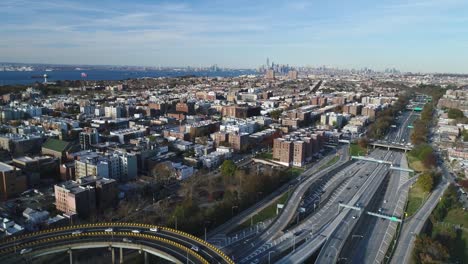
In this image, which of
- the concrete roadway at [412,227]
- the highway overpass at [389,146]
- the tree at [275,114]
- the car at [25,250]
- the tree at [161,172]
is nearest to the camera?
the car at [25,250]

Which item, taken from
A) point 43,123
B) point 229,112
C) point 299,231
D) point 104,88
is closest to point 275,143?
point 299,231

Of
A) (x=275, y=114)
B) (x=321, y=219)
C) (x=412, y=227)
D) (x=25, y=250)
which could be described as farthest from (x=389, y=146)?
(x=25, y=250)

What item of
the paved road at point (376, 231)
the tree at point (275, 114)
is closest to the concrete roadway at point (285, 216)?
the paved road at point (376, 231)

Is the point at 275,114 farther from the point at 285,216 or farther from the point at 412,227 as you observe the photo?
the point at 412,227

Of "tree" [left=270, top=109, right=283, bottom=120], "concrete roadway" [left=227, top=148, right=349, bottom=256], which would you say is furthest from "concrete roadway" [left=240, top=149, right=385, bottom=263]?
"tree" [left=270, top=109, right=283, bottom=120]

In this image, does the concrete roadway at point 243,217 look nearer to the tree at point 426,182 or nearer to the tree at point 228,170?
the tree at point 228,170

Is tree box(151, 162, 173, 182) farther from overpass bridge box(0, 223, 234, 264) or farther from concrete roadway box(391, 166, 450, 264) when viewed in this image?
concrete roadway box(391, 166, 450, 264)

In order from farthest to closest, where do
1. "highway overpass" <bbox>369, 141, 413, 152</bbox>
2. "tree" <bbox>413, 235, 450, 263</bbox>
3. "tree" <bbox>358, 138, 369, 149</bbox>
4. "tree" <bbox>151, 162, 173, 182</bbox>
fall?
"tree" <bbox>358, 138, 369, 149</bbox> → "highway overpass" <bbox>369, 141, 413, 152</bbox> → "tree" <bbox>151, 162, 173, 182</bbox> → "tree" <bbox>413, 235, 450, 263</bbox>

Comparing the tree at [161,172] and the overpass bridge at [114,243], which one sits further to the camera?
the tree at [161,172]

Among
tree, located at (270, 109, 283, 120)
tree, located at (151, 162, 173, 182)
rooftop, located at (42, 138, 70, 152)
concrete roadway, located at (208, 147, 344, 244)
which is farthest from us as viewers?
tree, located at (270, 109, 283, 120)

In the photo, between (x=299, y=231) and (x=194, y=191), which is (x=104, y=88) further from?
(x=299, y=231)
